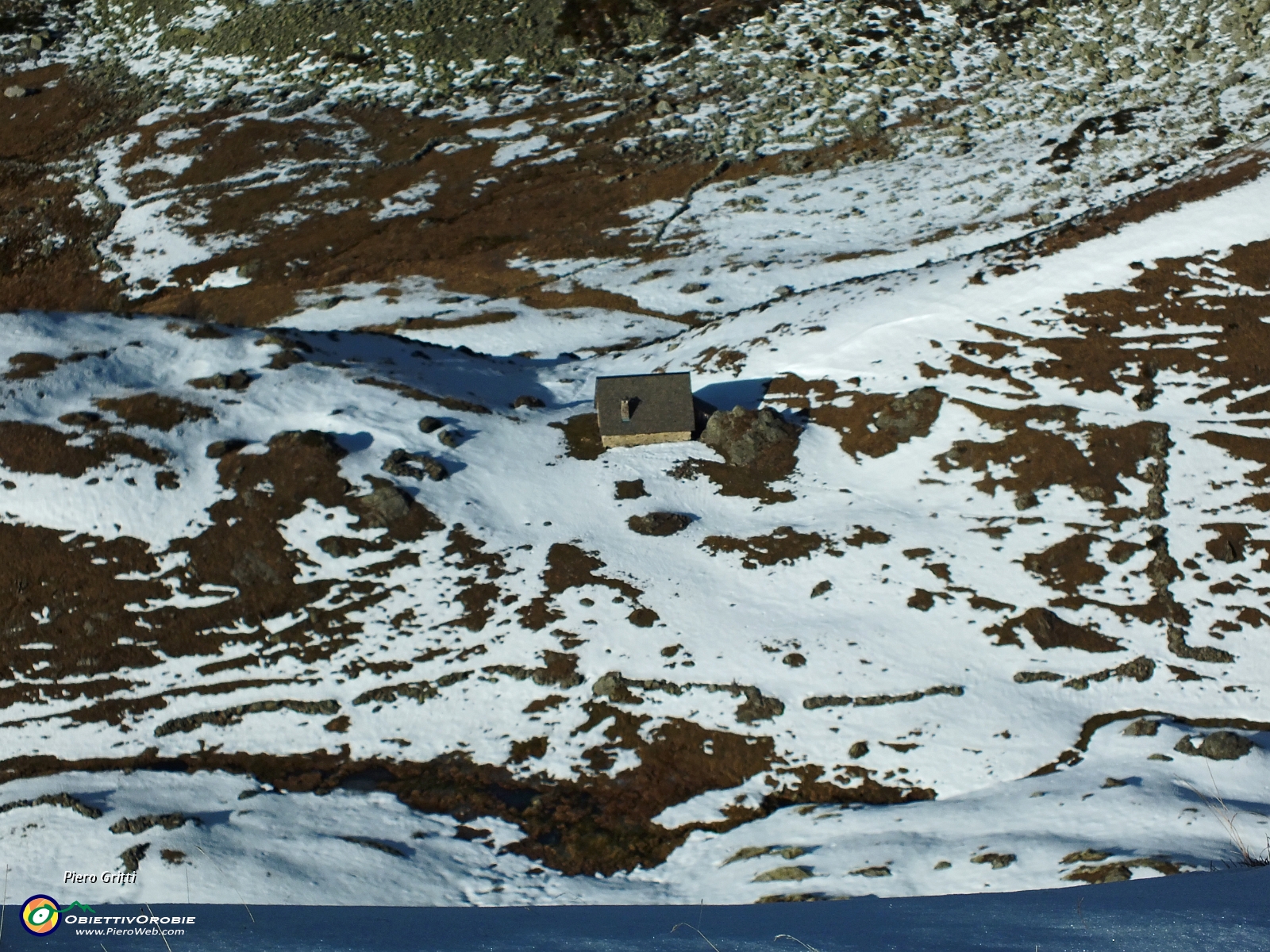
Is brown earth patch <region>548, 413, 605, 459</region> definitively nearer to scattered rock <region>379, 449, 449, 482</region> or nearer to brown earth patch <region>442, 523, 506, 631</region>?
scattered rock <region>379, 449, 449, 482</region>

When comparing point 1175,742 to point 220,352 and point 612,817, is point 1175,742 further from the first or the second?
point 220,352

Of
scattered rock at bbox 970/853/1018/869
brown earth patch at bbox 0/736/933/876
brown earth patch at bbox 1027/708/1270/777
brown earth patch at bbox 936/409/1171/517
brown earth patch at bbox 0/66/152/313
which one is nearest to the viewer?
scattered rock at bbox 970/853/1018/869

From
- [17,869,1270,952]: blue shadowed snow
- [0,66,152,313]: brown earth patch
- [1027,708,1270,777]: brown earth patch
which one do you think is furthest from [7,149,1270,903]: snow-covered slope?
[0,66,152,313]: brown earth patch

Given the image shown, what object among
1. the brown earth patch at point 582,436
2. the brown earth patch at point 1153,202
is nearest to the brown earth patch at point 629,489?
the brown earth patch at point 582,436

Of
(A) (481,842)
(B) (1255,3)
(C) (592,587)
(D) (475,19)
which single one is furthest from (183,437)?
(B) (1255,3)

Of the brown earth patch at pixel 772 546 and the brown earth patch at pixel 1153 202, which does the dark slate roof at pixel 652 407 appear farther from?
the brown earth patch at pixel 1153 202
